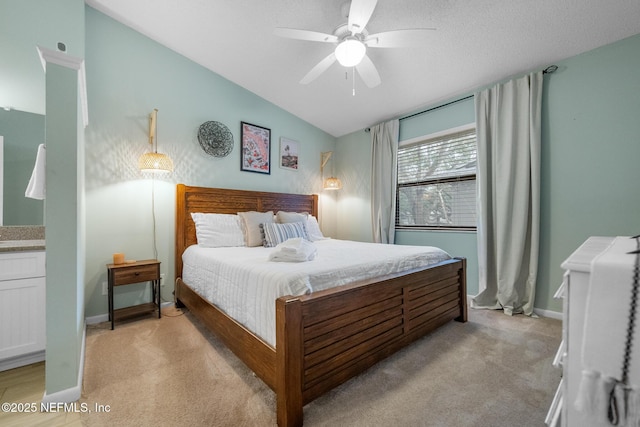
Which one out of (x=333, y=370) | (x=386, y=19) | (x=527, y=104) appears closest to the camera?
(x=333, y=370)

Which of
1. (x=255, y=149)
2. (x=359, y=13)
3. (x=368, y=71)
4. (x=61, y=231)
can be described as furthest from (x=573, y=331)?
(x=255, y=149)

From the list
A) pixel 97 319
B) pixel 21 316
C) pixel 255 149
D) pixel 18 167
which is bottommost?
pixel 97 319

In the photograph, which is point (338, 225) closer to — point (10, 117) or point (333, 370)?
point (333, 370)

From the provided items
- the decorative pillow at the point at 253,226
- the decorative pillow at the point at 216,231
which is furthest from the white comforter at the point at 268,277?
the decorative pillow at the point at 253,226

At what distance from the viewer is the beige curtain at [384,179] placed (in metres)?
3.89

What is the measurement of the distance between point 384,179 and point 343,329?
2873 millimetres

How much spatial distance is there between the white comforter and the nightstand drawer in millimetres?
548

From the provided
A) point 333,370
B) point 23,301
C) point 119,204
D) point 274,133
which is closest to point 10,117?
point 119,204

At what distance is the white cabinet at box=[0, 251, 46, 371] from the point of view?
1702 mm

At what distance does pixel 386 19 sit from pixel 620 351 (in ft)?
8.83

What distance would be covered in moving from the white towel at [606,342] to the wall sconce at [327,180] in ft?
12.5

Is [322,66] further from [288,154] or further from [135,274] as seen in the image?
[135,274]

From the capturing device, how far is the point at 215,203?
10.9ft

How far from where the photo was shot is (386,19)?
2305 millimetres
